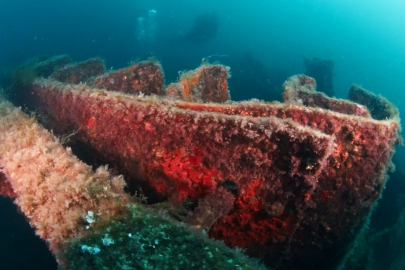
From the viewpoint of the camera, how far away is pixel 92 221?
90.4 inches

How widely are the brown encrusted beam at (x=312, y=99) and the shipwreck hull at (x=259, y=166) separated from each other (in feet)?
4.85

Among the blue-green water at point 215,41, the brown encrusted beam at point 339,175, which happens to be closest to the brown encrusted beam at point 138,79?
the brown encrusted beam at point 339,175

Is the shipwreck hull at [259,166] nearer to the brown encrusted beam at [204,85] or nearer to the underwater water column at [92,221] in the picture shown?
the underwater water column at [92,221]

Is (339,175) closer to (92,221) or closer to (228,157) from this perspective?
(228,157)

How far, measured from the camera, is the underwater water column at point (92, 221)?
1.97m

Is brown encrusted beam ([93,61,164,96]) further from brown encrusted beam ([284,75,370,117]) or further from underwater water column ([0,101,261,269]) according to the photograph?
brown encrusted beam ([284,75,370,117])

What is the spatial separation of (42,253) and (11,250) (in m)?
1.15

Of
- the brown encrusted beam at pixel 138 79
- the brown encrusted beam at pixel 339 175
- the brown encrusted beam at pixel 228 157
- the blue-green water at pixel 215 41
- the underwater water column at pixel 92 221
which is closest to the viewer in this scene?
the underwater water column at pixel 92 221

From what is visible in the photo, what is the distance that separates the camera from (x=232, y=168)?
9.86ft

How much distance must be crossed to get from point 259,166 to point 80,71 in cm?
650

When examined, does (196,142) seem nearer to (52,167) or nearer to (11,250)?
(52,167)

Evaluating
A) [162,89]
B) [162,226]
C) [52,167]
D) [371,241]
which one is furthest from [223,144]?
[371,241]

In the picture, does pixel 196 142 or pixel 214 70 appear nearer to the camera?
pixel 196 142

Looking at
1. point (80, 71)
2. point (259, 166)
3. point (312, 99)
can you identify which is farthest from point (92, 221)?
point (80, 71)
